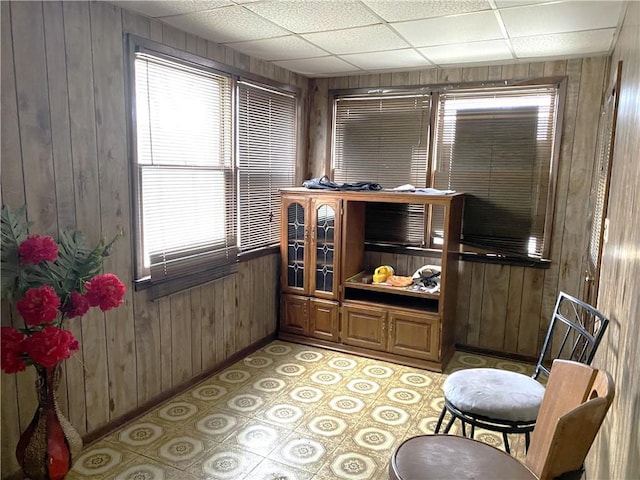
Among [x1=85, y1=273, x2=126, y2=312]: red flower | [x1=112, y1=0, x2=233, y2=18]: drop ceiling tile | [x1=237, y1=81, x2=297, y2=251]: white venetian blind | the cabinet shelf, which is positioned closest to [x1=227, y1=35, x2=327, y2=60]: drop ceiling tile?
[x1=237, y1=81, x2=297, y2=251]: white venetian blind

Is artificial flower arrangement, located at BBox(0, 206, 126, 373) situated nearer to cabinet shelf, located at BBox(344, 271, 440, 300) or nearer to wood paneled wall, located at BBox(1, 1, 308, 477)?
wood paneled wall, located at BBox(1, 1, 308, 477)

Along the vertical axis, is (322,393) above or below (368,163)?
below

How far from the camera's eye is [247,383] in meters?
3.38

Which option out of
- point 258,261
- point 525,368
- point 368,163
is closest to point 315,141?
point 368,163

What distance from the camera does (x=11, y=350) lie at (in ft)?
6.28

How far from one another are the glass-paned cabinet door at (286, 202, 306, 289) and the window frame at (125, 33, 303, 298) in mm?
326

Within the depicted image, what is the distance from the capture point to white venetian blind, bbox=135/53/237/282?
9.21 ft

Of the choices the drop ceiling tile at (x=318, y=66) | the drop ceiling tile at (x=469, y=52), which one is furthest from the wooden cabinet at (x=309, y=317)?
the drop ceiling tile at (x=469, y=52)

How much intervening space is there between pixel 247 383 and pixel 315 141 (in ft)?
7.55

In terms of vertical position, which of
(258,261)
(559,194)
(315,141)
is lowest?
(258,261)

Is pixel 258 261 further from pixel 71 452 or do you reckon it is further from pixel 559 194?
pixel 559 194

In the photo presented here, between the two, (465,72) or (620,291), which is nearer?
(620,291)

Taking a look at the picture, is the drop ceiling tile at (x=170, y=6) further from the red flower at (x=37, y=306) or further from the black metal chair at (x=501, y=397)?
the black metal chair at (x=501, y=397)

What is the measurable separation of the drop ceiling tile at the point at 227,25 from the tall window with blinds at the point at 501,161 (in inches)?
67.2
